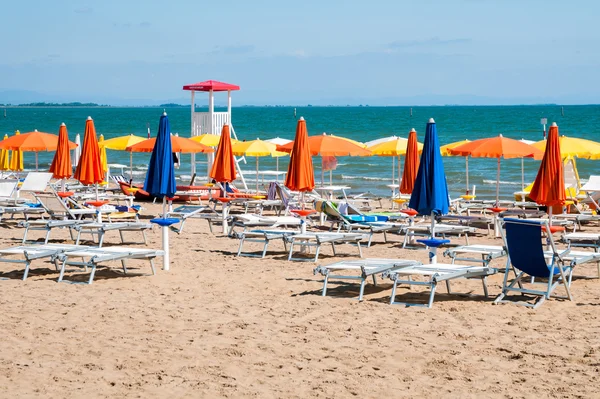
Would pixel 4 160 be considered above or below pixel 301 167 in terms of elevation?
below

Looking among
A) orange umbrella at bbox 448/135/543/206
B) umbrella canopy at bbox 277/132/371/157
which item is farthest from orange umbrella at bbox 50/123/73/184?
orange umbrella at bbox 448/135/543/206

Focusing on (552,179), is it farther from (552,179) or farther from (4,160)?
(4,160)

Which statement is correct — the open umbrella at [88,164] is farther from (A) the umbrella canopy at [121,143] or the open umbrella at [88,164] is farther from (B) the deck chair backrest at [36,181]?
(A) the umbrella canopy at [121,143]

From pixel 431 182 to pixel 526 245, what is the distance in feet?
4.23

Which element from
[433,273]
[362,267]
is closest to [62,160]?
[362,267]

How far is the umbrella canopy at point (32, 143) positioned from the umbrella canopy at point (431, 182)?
8518 mm

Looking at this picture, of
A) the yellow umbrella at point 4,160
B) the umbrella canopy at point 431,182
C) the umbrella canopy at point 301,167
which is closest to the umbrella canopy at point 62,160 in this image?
the umbrella canopy at point 301,167

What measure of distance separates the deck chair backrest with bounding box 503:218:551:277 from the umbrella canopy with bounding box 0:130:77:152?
9.70m

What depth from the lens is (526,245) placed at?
7727mm

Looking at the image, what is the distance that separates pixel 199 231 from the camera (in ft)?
43.7

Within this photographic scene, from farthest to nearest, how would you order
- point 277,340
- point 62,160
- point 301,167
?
point 62,160 → point 301,167 → point 277,340

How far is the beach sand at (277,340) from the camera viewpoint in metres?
5.43

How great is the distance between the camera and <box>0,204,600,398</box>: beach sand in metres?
5.43

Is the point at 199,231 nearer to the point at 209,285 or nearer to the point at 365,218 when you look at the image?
the point at 365,218
